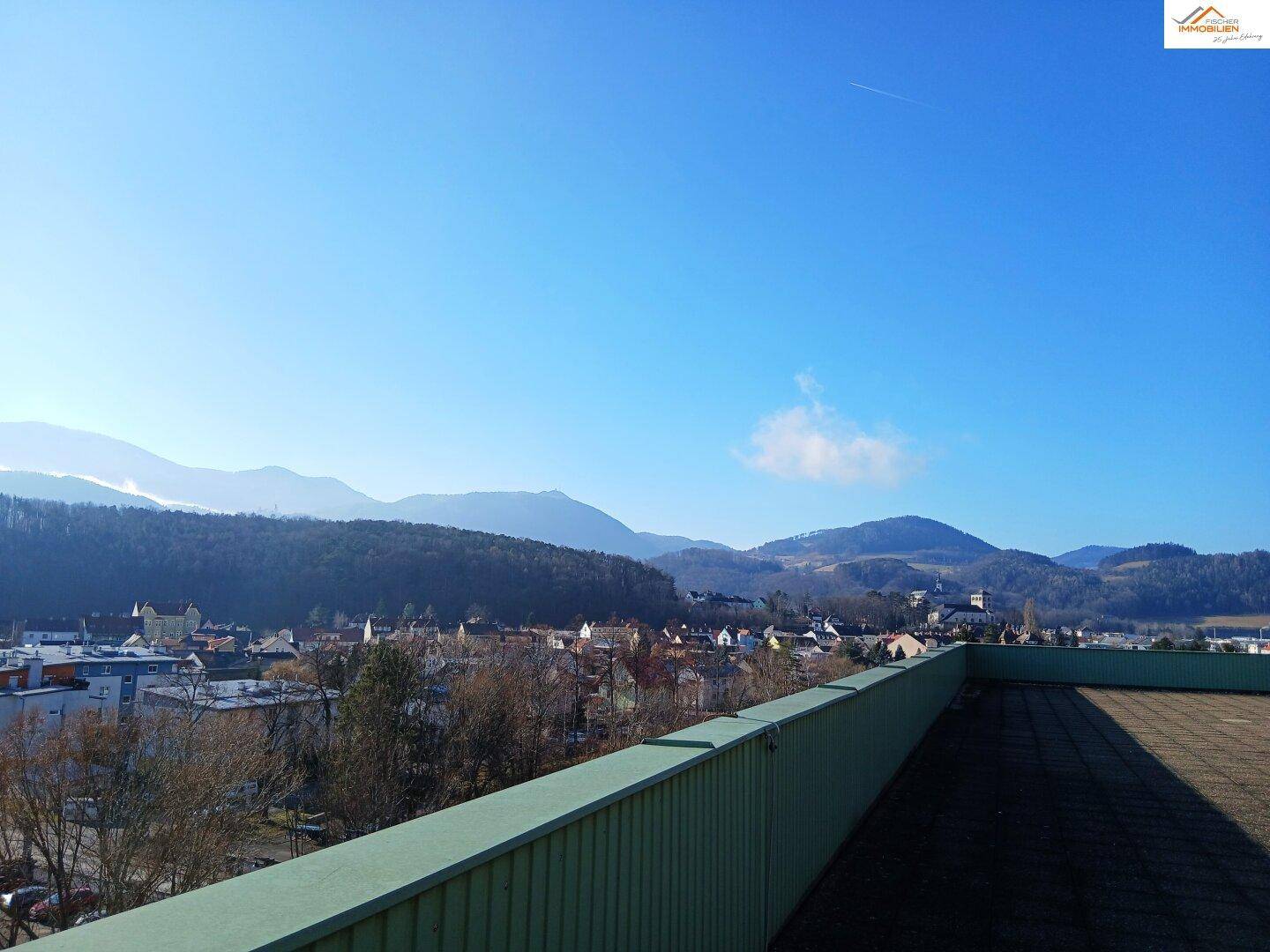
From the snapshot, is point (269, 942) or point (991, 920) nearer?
point (269, 942)

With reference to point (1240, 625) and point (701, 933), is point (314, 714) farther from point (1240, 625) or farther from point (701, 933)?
point (1240, 625)

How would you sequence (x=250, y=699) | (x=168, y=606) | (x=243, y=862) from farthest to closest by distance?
(x=168, y=606)
(x=250, y=699)
(x=243, y=862)

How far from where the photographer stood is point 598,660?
54656mm

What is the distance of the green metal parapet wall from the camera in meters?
1.55

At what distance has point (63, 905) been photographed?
18031 mm

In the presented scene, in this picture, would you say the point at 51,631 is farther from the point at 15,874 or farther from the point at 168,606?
the point at 15,874

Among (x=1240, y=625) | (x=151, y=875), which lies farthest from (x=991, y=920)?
(x=1240, y=625)

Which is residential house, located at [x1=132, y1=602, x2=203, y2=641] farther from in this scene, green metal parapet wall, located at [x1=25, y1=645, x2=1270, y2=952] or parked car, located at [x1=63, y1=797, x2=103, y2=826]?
green metal parapet wall, located at [x1=25, y1=645, x2=1270, y2=952]

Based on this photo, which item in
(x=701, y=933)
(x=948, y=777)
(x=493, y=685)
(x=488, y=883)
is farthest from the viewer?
(x=493, y=685)

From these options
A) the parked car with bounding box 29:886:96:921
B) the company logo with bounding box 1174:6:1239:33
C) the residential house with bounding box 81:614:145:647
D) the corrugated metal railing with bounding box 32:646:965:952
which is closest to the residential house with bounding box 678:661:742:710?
the parked car with bounding box 29:886:96:921

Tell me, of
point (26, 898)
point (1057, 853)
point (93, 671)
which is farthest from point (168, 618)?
point (1057, 853)

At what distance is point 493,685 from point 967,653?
2139cm

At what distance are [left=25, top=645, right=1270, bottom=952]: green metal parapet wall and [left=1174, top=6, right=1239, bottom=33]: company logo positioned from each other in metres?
12.5

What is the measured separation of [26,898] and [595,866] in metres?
22.8
